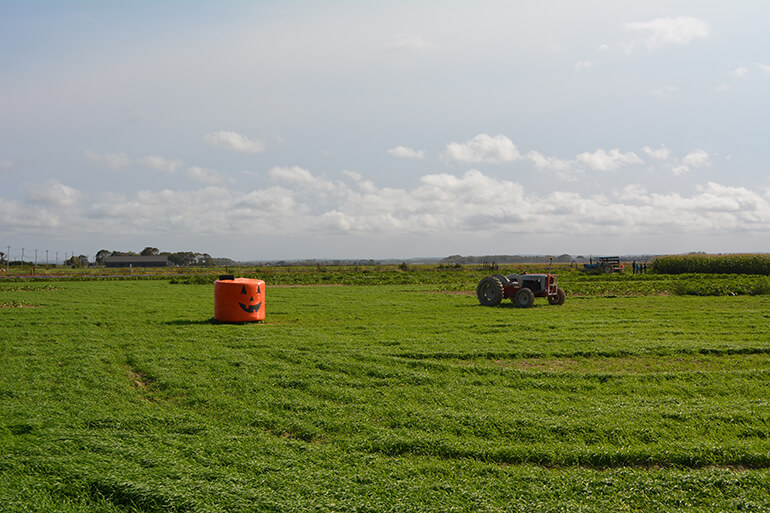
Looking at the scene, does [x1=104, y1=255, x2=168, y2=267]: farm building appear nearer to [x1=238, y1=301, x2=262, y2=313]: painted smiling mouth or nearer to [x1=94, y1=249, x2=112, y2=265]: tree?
[x1=94, y1=249, x2=112, y2=265]: tree

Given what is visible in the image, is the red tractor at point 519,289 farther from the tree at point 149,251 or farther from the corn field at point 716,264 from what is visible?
the tree at point 149,251

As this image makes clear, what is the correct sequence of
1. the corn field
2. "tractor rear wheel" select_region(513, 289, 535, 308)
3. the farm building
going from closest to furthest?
1. "tractor rear wheel" select_region(513, 289, 535, 308)
2. the corn field
3. the farm building

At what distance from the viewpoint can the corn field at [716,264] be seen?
5250 centimetres

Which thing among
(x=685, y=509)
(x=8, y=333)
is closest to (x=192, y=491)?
(x=685, y=509)

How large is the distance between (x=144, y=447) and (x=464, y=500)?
3.75m

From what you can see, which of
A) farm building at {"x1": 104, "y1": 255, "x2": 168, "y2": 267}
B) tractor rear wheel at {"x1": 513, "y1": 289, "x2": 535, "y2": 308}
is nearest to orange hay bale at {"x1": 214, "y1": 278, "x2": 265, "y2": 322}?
tractor rear wheel at {"x1": 513, "y1": 289, "x2": 535, "y2": 308}

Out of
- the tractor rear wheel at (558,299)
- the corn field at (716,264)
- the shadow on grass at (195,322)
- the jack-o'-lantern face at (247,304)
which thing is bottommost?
the shadow on grass at (195,322)

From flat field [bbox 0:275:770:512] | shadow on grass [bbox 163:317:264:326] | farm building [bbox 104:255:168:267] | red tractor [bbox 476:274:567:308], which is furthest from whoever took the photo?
farm building [bbox 104:255:168:267]

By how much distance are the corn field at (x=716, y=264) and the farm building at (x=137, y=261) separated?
111 metres

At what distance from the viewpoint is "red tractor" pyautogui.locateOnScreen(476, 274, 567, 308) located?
23.3 metres

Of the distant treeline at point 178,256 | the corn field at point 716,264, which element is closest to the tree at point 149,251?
the distant treeline at point 178,256

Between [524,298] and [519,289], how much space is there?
2.65 ft

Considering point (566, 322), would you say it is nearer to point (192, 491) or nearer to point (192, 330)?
point (192, 330)

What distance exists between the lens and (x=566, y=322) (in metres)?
17.3
